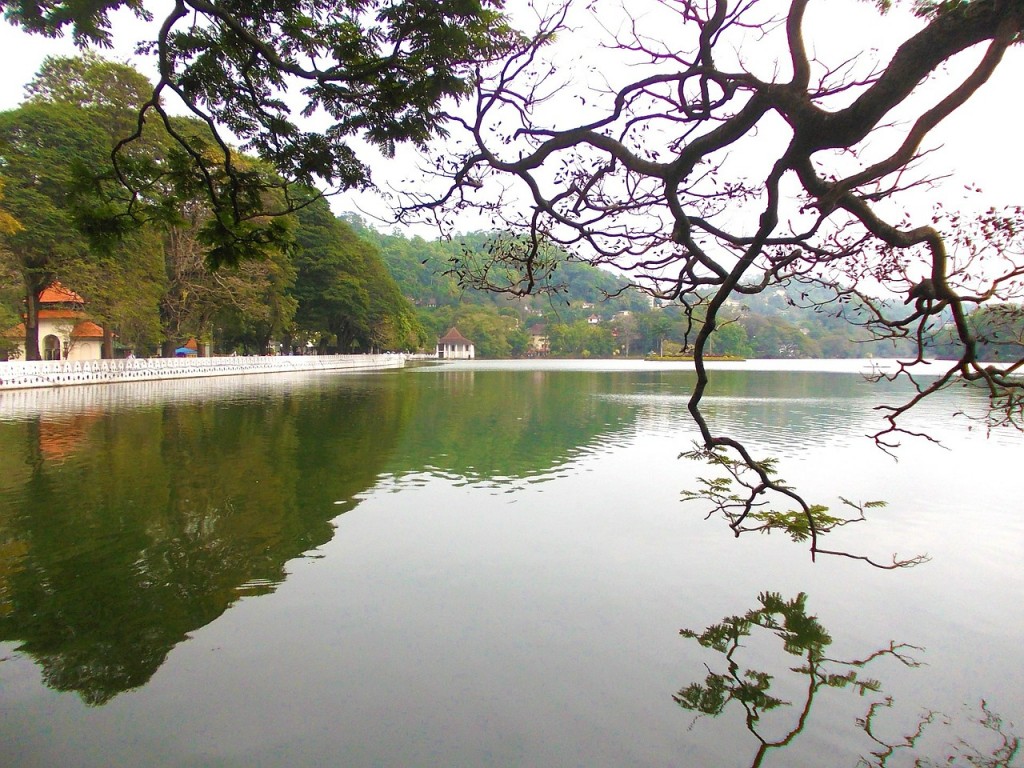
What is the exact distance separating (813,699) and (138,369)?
998 inches

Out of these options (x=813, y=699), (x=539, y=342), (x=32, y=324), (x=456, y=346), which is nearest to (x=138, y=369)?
(x=32, y=324)

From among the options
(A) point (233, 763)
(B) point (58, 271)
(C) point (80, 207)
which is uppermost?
(B) point (58, 271)

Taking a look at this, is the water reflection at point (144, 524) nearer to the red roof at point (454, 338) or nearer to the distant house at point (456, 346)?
the distant house at point (456, 346)

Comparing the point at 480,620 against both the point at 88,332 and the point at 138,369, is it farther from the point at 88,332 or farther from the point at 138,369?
the point at 88,332

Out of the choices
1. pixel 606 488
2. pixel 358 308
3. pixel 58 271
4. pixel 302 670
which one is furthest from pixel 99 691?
pixel 358 308

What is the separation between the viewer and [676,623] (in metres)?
4.07

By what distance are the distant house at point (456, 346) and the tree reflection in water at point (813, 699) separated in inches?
2673

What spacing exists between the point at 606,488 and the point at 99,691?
18.0ft

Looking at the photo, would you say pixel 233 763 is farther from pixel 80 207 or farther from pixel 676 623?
pixel 80 207

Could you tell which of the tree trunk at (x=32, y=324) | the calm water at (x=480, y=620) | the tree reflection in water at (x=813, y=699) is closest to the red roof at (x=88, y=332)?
the tree trunk at (x=32, y=324)

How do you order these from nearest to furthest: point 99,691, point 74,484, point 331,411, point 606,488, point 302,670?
point 99,691
point 302,670
point 74,484
point 606,488
point 331,411

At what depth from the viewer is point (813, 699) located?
3266 mm

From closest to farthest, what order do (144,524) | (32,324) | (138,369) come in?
(144,524) → (32,324) → (138,369)

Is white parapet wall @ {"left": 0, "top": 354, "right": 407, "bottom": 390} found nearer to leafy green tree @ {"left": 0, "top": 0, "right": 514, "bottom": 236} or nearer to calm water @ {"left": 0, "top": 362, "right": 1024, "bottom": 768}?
calm water @ {"left": 0, "top": 362, "right": 1024, "bottom": 768}
